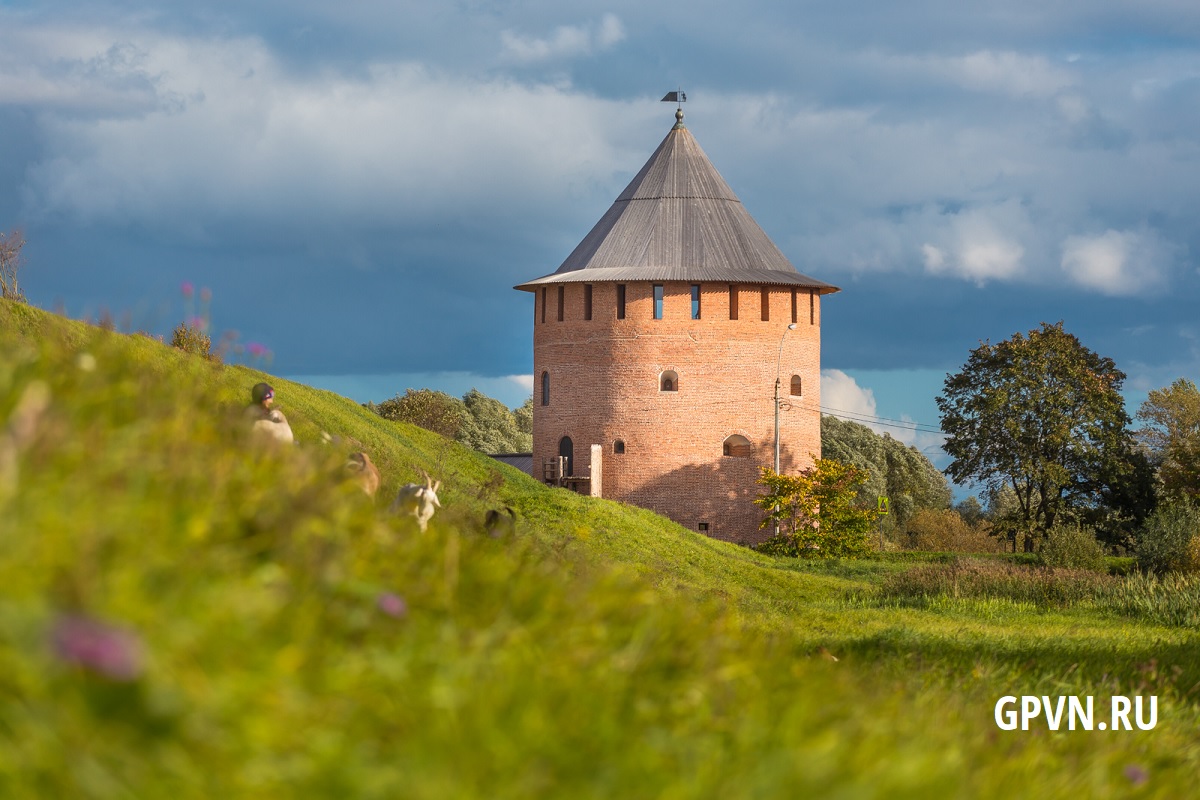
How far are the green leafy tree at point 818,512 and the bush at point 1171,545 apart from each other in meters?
9.54

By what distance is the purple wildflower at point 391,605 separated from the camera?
3283 millimetres

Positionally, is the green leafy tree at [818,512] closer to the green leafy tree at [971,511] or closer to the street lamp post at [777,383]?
the street lamp post at [777,383]

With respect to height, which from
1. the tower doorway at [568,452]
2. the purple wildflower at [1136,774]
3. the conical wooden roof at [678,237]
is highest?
the conical wooden roof at [678,237]

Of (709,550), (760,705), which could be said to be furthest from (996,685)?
(709,550)

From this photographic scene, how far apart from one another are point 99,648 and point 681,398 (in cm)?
3897

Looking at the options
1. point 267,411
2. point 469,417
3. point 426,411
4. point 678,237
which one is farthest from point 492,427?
point 267,411

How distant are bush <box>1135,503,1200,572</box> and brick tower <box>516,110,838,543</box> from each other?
1356 cm

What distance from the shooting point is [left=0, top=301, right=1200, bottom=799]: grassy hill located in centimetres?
252

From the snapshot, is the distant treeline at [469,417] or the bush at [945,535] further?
the distant treeline at [469,417]

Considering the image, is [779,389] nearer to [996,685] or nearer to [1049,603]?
[1049,603]

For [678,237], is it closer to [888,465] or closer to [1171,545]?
[1171,545]

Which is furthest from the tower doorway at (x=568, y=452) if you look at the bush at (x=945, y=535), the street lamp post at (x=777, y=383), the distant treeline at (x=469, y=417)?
the bush at (x=945, y=535)

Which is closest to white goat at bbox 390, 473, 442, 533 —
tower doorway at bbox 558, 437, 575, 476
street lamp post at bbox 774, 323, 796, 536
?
street lamp post at bbox 774, 323, 796, 536

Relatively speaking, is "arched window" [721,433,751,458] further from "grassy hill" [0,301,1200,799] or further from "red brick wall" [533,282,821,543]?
"grassy hill" [0,301,1200,799]
